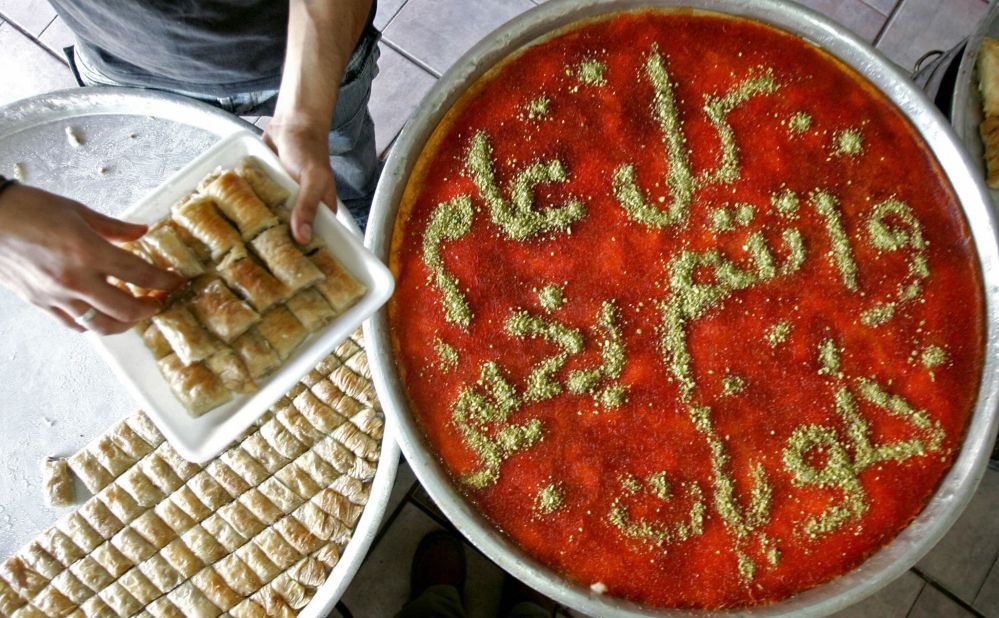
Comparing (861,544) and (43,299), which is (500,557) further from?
(43,299)

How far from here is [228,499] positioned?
1.83m

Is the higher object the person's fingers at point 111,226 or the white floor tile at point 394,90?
the person's fingers at point 111,226

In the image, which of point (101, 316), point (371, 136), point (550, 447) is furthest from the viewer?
point (371, 136)

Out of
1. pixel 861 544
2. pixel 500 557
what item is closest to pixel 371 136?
pixel 500 557

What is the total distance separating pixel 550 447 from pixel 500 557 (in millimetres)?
243

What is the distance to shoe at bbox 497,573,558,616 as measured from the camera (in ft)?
7.95

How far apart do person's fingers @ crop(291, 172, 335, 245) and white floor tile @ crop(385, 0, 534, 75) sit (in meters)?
1.64

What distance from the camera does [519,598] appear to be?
2432 millimetres

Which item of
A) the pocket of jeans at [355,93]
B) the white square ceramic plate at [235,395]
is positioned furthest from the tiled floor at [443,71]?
the white square ceramic plate at [235,395]

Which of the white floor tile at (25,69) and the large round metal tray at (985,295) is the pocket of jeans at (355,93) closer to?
the large round metal tray at (985,295)

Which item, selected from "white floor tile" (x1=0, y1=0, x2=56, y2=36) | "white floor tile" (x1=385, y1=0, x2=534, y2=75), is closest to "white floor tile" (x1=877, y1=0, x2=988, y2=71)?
"white floor tile" (x1=385, y1=0, x2=534, y2=75)

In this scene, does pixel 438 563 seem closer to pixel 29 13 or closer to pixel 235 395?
pixel 235 395

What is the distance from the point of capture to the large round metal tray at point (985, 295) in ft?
4.45

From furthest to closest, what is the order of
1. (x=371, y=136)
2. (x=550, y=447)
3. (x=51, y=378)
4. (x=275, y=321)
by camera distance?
1. (x=371, y=136)
2. (x=51, y=378)
3. (x=550, y=447)
4. (x=275, y=321)
